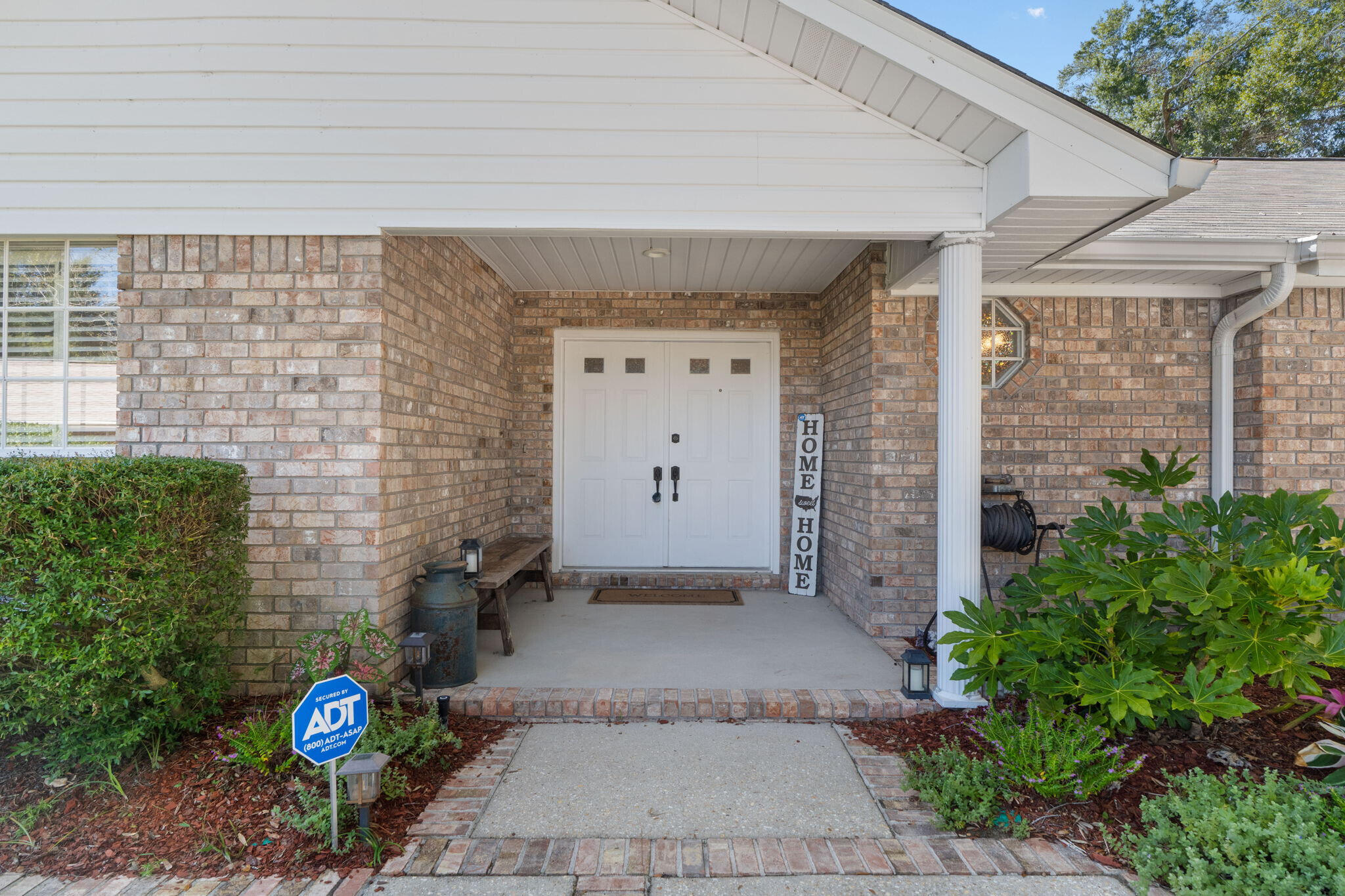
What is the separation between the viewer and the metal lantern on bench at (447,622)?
10.9 feet

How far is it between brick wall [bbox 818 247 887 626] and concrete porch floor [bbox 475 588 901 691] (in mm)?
337

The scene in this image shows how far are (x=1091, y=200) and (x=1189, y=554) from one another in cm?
154

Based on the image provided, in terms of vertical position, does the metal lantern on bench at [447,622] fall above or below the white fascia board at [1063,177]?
below

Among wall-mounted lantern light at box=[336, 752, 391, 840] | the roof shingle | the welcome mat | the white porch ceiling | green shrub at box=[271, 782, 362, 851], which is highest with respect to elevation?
the roof shingle

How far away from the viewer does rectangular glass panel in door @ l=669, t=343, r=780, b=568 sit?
576 centimetres

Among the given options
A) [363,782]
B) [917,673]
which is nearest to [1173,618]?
[917,673]

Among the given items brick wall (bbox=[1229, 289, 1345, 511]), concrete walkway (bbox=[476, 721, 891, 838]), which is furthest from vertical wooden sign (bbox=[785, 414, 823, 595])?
brick wall (bbox=[1229, 289, 1345, 511])

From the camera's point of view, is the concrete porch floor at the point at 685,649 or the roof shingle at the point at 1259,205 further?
the roof shingle at the point at 1259,205

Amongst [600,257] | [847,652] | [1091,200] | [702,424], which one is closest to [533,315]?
[600,257]

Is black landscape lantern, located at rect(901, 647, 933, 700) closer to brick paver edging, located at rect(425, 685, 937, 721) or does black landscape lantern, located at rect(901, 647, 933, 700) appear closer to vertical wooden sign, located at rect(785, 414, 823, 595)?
brick paver edging, located at rect(425, 685, 937, 721)

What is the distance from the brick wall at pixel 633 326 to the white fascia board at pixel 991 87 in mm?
2867

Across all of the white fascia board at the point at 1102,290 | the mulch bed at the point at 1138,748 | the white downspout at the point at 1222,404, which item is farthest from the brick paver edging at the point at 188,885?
the white downspout at the point at 1222,404

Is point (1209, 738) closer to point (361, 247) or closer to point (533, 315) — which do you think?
point (361, 247)

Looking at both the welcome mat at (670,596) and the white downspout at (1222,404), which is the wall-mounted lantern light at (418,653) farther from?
the white downspout at (1222,404)
